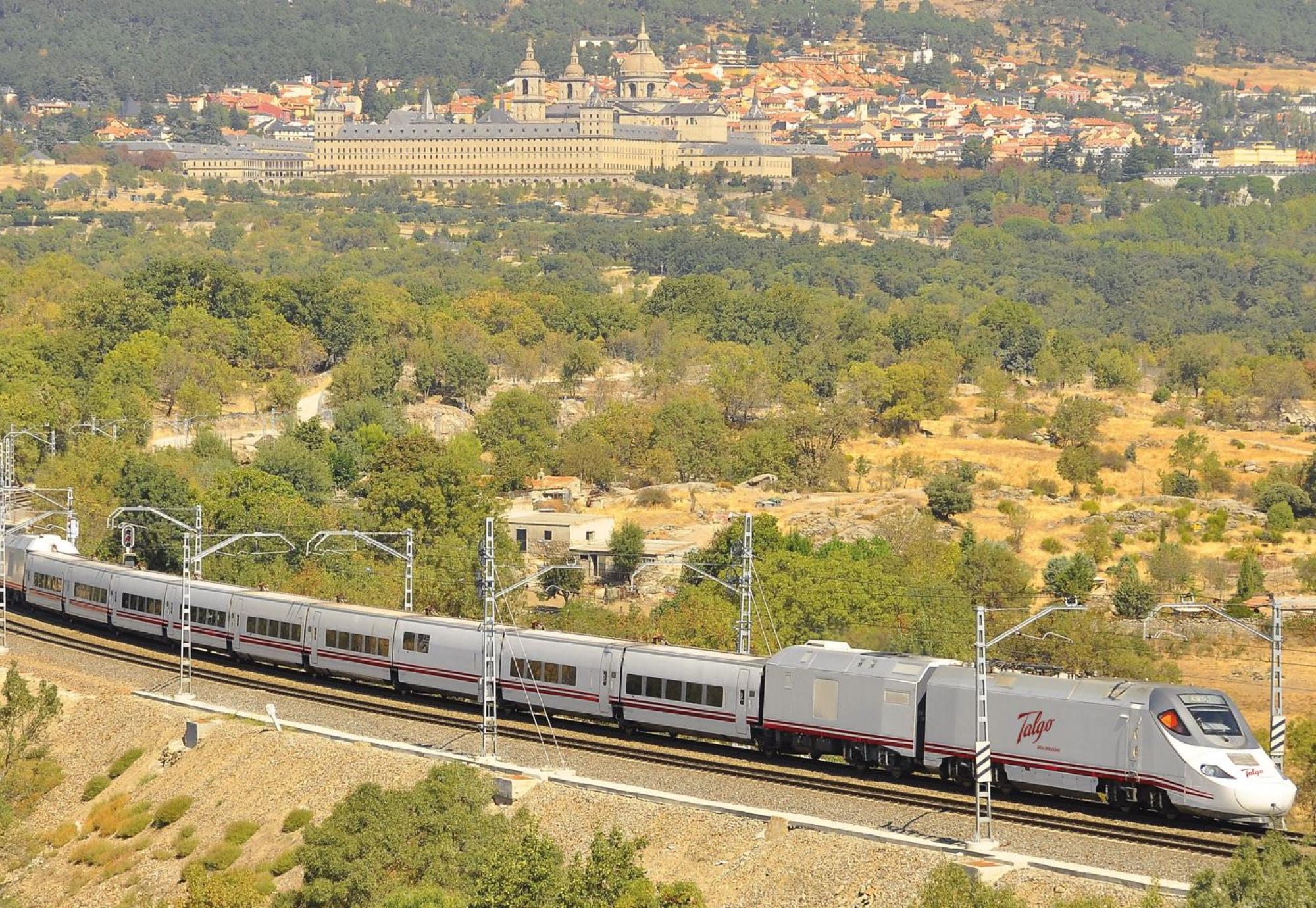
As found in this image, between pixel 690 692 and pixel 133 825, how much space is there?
11.1 m

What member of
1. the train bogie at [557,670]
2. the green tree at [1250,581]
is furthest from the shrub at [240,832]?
the green tree at [1250,581]

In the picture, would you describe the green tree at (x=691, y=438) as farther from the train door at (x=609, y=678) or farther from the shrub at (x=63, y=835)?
the shrub at (x=63, y=835)

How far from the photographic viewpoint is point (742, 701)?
36.7 meters

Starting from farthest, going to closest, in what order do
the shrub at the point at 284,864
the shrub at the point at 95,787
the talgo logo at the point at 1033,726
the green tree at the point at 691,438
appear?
1. the green tree at the point at 691,438
2. the shrub at the point at 95,787
3. the shrub at the point at 284,864
4. the talgo logo at the point at 1033,726

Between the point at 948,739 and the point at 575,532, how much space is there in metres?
44.4

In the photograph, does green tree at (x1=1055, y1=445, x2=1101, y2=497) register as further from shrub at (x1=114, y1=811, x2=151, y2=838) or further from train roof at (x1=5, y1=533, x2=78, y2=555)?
shrub at (x1=114, y1=811, x2=151, y2=838)

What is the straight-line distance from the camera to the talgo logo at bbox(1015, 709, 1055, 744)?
107 feet

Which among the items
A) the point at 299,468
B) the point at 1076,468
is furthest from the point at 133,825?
the point at 1076,468

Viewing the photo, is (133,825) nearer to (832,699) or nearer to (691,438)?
(832,699)

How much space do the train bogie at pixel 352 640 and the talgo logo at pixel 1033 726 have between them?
15338mm

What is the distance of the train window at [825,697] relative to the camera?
116ft

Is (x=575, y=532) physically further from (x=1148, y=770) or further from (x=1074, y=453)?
(x=1148, y=770)

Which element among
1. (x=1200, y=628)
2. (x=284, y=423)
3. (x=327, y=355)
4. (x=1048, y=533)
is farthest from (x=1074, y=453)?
(x=327, y=355)

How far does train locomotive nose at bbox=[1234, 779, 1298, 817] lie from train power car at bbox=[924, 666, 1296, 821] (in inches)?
0.6
